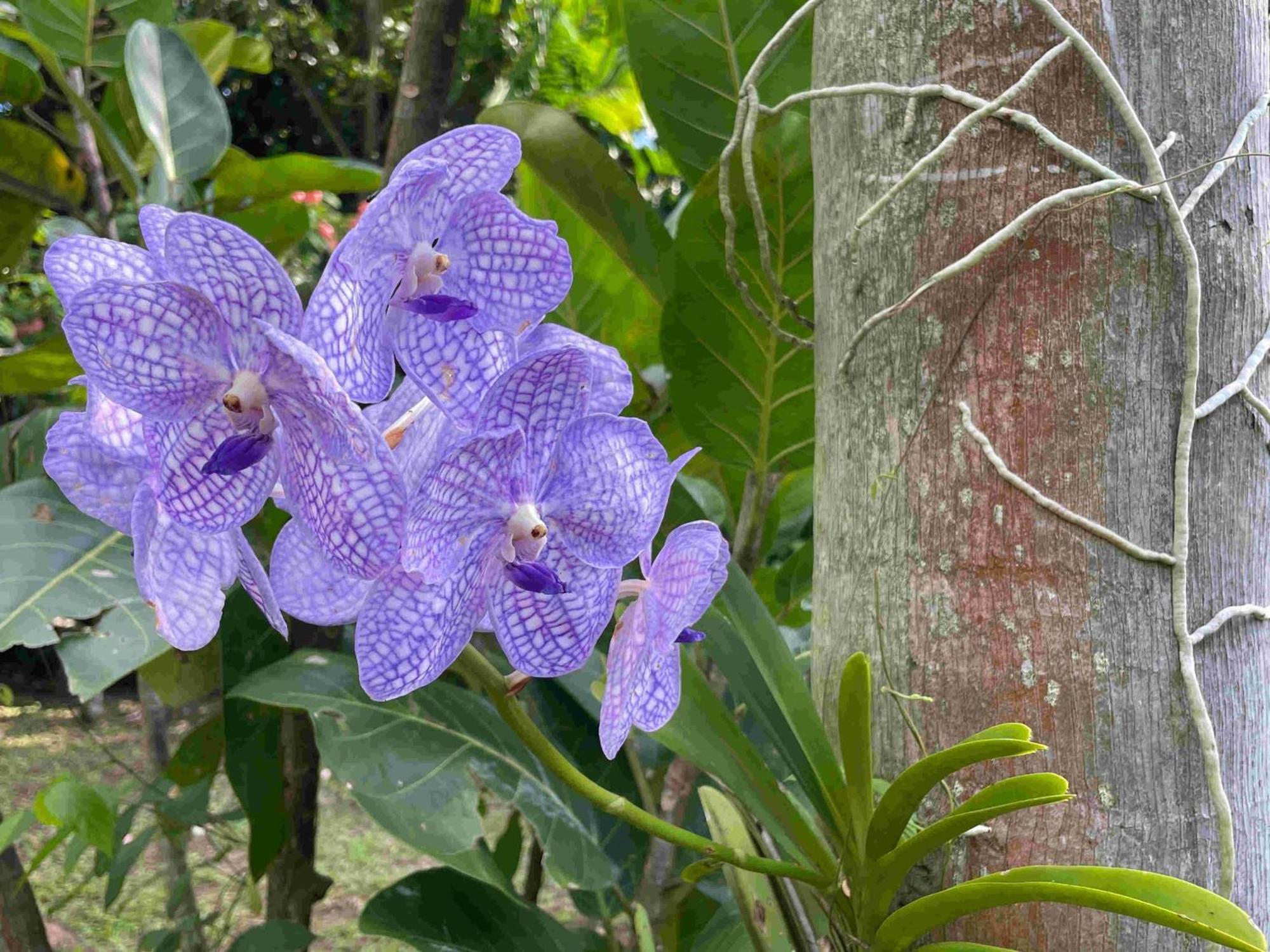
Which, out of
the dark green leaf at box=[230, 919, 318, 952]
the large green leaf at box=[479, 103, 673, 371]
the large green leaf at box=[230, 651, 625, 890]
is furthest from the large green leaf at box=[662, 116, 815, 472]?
the dark green leaf at box=[230, 919, 318, 952]

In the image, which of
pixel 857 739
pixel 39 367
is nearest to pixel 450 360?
pixel 857 739

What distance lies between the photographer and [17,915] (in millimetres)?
1228

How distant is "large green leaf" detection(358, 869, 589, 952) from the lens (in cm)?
95

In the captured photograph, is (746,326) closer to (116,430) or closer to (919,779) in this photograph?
(919,779)

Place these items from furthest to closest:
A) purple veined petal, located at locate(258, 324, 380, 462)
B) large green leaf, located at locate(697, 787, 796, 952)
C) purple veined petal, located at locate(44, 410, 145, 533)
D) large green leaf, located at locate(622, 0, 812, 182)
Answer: large green leaf, located at locate(622, 0, 812, 182) < large green leaf, located at locate(697, 787, 796, 952) < purple veined petal, located at locate(44, 410, 145, 533) < purple veined petal, located at locate(258, 324, 380, 462)

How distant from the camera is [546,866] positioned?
913 mm

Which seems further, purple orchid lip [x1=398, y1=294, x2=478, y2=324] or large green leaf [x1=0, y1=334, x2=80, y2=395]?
large green leaf [x1=0, y1=334, x2=80, y2=395]

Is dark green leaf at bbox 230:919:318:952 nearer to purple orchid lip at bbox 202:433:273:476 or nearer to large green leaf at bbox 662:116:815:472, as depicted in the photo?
large green leaf at bbox 662:116:815:472

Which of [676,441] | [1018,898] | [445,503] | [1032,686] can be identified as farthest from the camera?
[676,441]

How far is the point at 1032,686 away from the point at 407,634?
44 cm

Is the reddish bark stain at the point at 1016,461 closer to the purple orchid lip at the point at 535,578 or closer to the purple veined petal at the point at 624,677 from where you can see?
the purple veined petal at the point at 624,677

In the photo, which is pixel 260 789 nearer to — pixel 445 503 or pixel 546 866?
pixel 546 866

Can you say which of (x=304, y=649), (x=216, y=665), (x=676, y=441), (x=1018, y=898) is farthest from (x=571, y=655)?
(x=216, y=665)

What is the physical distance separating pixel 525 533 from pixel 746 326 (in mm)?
654
